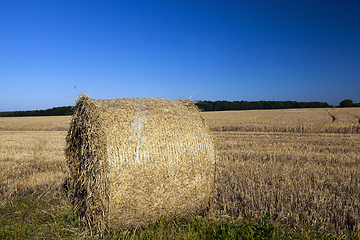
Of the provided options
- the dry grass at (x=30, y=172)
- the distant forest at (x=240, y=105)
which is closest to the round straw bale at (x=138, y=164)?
the dry grass at (x=30, y=172)

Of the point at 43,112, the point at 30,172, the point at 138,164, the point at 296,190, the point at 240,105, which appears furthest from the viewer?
the point at 43,112

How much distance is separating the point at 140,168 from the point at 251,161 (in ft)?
17.2

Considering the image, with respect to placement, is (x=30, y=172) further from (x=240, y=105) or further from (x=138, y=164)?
(x=240, y=105)

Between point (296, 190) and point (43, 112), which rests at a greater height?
point (43, 112)

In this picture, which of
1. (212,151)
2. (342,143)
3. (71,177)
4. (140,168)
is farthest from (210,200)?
(342,143)

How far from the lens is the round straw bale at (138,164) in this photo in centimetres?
354

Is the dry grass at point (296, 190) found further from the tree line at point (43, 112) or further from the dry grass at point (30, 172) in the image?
the tree line at point (43, 112)

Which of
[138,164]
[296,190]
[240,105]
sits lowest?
[296,190]

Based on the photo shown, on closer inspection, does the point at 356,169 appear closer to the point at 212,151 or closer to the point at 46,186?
the point at 212,151

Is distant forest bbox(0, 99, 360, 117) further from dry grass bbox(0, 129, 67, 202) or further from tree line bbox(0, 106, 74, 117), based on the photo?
dry grass bbox(0, 129, 67, 202)

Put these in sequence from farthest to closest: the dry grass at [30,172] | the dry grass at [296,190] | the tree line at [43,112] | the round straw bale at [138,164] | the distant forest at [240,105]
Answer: the distant forest at [240,105], the tree line at [43,112], the dry grass at [30,172], the dry grass at [296,190], the round straw bale at [138,164]

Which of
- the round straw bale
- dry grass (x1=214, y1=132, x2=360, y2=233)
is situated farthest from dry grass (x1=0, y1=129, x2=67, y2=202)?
dry grass (x1=214, y1=132, x2=360, y2=233)

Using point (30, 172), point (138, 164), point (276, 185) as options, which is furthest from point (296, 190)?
point (30, 172)

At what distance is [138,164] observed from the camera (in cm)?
362
